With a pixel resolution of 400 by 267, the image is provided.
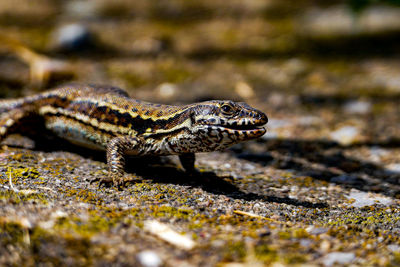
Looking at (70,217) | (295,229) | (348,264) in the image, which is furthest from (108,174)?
(348,264)

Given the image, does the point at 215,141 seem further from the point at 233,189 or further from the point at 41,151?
the point at 41,151

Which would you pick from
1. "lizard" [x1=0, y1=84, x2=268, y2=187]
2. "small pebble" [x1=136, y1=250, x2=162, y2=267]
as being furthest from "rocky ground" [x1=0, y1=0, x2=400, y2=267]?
"lizard" [x1=0, y1=84, x2=268, y2=187]

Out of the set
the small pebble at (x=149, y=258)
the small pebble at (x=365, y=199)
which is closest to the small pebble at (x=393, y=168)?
the small pebble at (x=365, y=199)

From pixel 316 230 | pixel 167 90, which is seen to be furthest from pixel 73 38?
pixel 316 230

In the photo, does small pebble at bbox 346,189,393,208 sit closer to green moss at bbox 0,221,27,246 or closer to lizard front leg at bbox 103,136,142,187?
lizard front leg at bbox 103,136,142,187

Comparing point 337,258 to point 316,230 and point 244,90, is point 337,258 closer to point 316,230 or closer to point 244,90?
point 316,230
